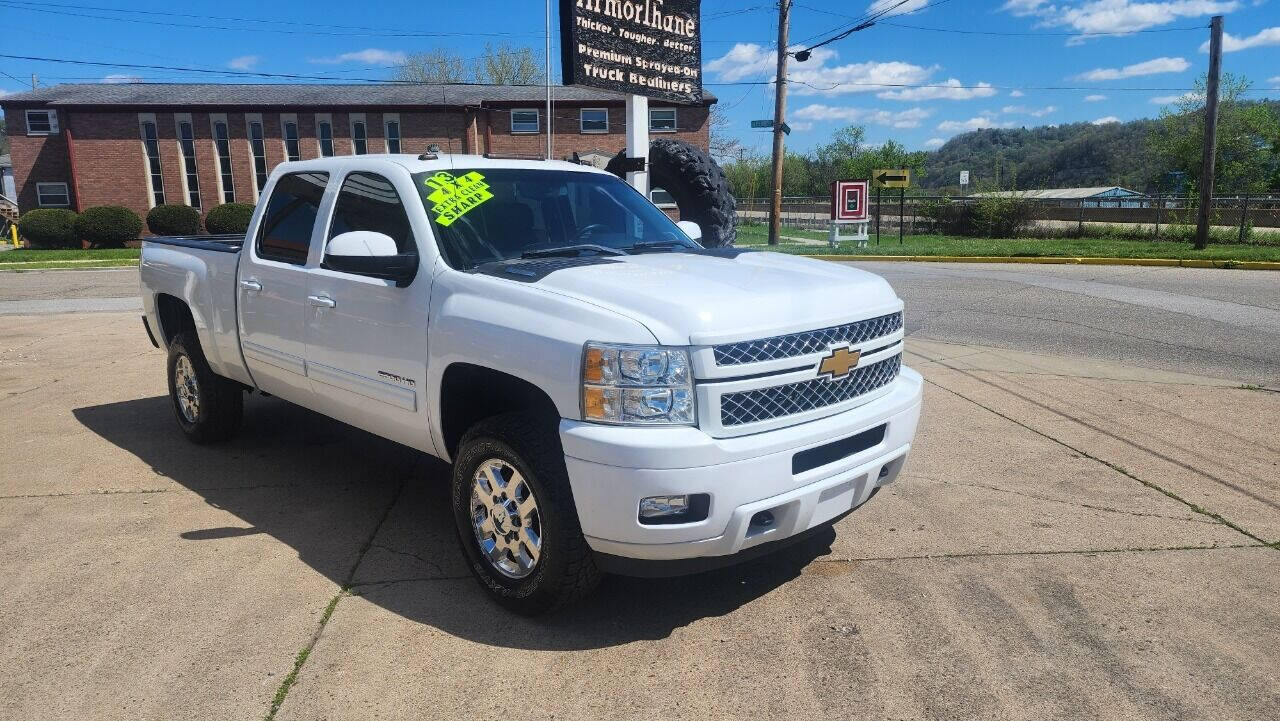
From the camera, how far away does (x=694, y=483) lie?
2982 millimetres

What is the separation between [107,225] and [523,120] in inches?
650

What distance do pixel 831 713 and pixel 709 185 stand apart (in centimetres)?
1182

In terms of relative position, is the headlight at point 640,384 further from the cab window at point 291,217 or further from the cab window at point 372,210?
the cab window at point 291,217

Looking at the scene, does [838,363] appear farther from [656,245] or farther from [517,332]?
[656,245]

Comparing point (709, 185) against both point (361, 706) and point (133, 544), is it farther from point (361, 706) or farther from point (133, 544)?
point (361, 706)

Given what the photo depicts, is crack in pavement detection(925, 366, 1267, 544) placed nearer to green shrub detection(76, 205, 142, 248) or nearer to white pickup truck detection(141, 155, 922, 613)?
white pickup truck detection(141, 155, 922, 613)

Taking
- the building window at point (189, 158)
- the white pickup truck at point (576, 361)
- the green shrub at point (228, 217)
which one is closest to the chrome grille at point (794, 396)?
the white pickup truck at point (576, 361)

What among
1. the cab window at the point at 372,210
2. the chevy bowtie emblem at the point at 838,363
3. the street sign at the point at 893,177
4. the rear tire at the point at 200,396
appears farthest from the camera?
the street sign at the point at 893,177

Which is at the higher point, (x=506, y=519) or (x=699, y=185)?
(x=699, y=185)

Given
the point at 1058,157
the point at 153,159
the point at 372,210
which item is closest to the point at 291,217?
the point at 372,210

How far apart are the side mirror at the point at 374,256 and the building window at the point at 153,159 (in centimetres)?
3830

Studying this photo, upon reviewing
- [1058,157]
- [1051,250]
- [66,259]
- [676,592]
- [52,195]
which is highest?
[1058,157]

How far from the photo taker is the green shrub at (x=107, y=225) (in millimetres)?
33219

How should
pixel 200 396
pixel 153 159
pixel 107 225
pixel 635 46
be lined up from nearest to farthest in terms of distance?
pixel 200 396
pixel 635 46
pixel 107 225
pixel 153 159
